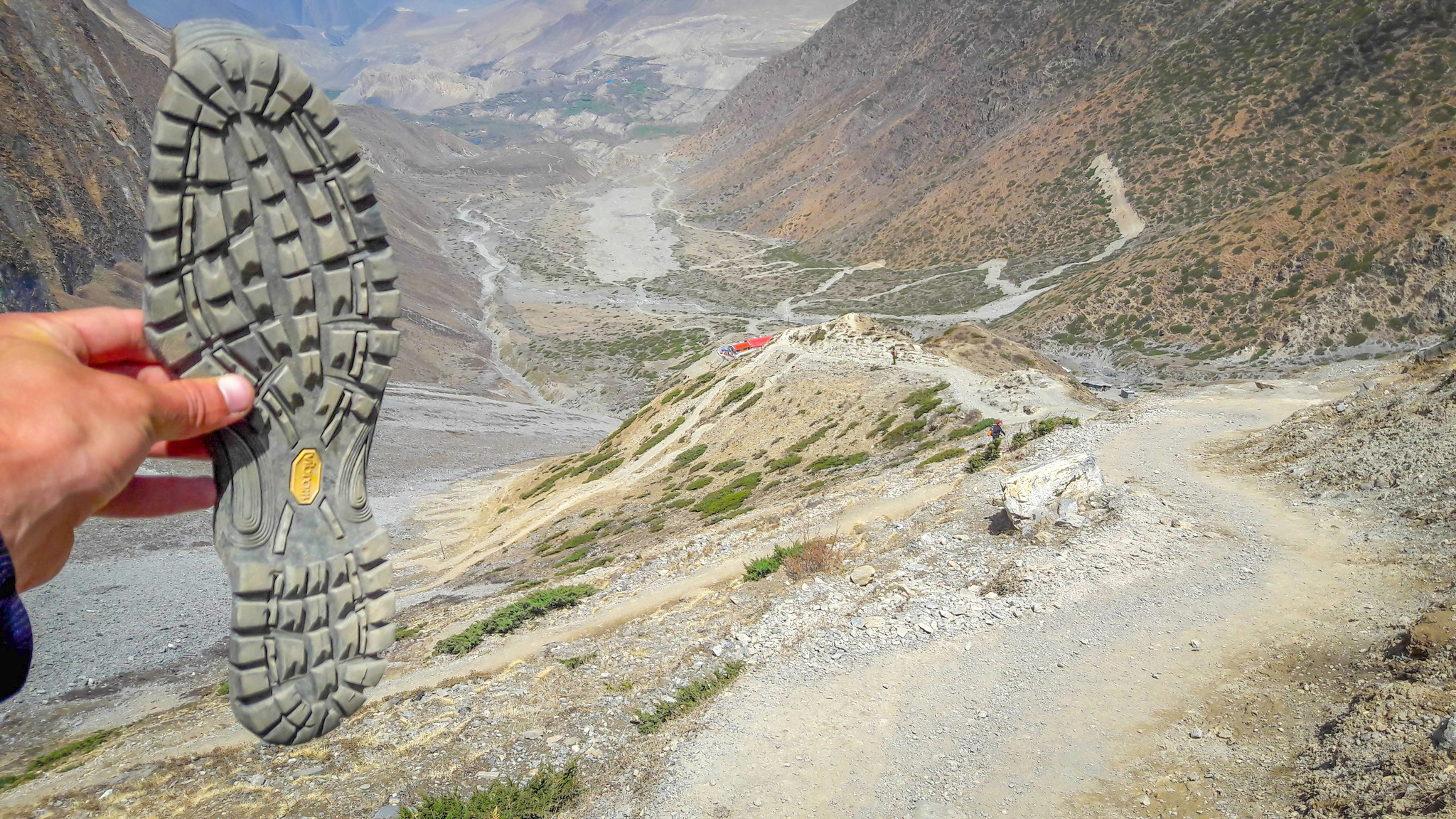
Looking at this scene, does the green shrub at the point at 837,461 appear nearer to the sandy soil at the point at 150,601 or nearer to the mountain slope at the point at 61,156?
the sandy soil at the point at 150,601

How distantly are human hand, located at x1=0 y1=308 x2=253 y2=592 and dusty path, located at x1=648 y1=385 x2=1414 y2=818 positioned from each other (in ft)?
30.4

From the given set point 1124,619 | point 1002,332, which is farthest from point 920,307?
point 1124,619

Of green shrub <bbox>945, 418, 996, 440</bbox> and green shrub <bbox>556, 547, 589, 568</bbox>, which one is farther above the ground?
green shrub <bbox>556, 547, 589, 568</bbox>

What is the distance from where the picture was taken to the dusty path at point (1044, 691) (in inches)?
448

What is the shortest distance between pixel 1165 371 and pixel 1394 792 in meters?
57.7

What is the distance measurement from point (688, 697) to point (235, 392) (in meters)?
11.0

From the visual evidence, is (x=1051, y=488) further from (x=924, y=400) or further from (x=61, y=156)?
(x=61, y=156)

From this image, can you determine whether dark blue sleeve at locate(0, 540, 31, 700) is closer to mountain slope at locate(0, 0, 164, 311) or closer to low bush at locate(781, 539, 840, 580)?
low bush at locate(781, 539, 840, 580)

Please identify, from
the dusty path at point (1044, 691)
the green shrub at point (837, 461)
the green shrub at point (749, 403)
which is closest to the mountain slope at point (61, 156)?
the green shrub at point (749, 403)

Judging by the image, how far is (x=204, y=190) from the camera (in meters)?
4.95

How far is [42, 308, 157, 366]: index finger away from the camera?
14.3 ft

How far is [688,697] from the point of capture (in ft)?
47.2

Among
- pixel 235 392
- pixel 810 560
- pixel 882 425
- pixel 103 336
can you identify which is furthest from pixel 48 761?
pixel 882 425

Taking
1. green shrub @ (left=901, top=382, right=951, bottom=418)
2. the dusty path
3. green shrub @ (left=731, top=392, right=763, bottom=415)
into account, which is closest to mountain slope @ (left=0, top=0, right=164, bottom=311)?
green shrub @ (left=731, top=392, right=763, bottom=415)
